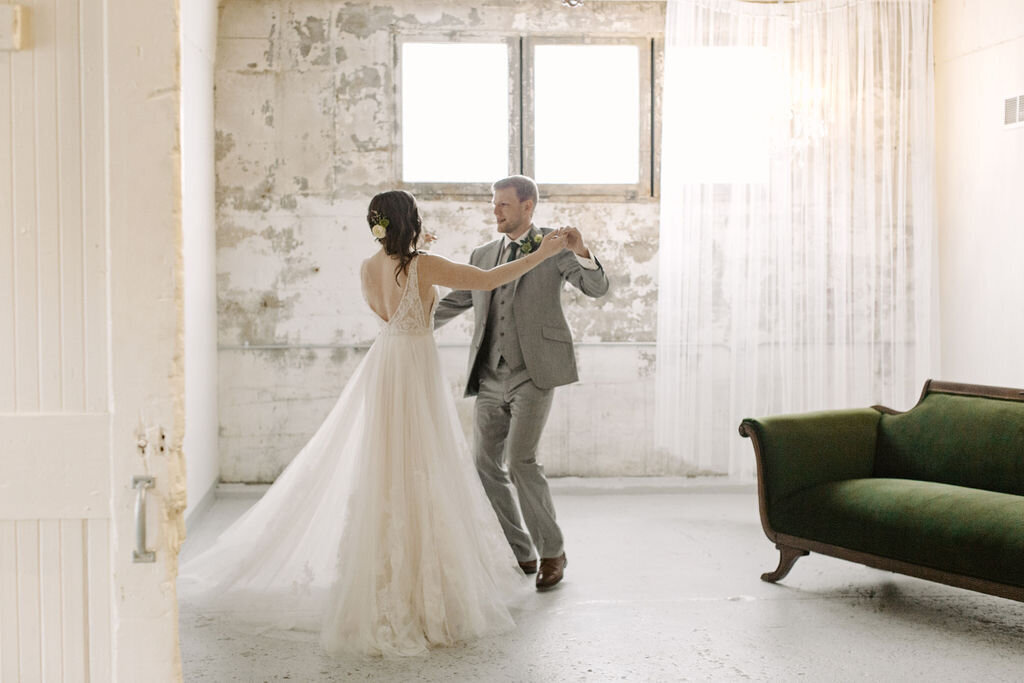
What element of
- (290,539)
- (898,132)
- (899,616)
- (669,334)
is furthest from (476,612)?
(898,132)

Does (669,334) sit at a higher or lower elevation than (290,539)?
higher

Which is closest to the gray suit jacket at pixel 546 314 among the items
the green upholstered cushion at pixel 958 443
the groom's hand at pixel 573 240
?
the groom's hand at pixel 573 240

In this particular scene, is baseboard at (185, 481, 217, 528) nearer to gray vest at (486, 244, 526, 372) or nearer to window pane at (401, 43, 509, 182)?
gray vest at (486, 244, 526, 372)

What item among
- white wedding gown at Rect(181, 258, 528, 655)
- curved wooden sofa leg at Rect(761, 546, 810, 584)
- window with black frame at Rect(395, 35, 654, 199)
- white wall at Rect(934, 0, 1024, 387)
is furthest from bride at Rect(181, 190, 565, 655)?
white wall at Rect(934, 0, 1024, 387)

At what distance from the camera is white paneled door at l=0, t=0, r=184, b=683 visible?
1.82 meters

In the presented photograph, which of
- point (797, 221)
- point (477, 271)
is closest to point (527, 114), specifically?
point (797, 221)

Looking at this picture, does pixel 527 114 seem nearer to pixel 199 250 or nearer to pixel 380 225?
pixel 199 250

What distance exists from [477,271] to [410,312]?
318mm

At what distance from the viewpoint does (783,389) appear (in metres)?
6.38

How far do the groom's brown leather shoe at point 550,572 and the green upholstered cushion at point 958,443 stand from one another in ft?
5.14

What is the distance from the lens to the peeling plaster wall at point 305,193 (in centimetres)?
643

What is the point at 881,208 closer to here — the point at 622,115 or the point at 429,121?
the point at 622,115

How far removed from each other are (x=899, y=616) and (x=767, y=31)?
3705 mm

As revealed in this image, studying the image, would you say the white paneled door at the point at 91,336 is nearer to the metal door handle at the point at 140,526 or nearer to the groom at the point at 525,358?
the metal door handle at the point at 140,526
